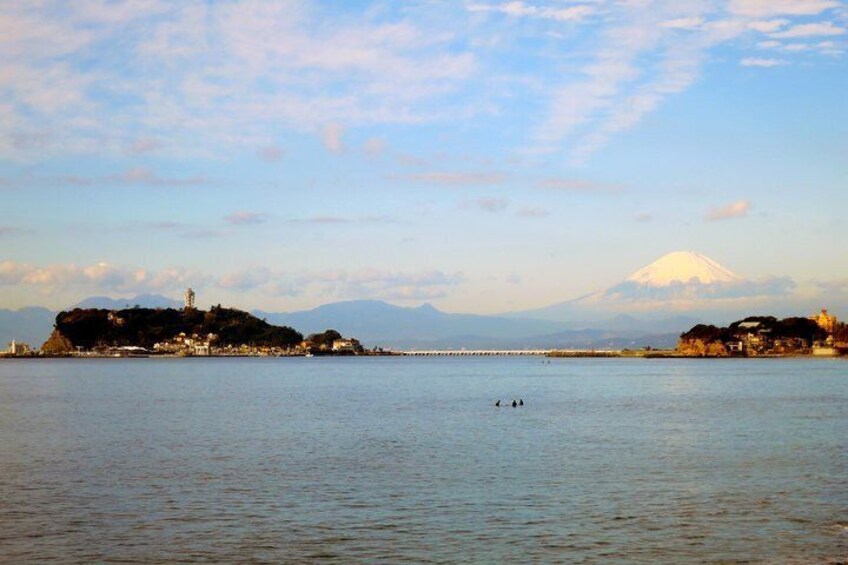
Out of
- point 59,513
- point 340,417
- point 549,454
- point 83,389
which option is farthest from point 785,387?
point 59,513

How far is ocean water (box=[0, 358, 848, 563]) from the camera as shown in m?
27.6

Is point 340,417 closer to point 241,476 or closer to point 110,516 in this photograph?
point 241,476

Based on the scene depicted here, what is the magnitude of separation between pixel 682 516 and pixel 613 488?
5789 millimetres

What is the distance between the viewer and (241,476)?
41125mm

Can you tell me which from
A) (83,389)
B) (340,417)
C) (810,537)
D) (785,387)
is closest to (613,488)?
(810,537)

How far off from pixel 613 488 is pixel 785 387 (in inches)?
3714

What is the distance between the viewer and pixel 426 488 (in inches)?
1476

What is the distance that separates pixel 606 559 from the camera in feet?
85.5

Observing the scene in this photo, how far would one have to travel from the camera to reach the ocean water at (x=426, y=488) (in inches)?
1085

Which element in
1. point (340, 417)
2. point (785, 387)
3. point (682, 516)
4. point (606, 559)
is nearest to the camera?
point (606, 559)

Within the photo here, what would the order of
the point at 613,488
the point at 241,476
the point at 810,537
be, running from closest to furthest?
the point at 810,537 < the point at 613,488 < the point at 241,476

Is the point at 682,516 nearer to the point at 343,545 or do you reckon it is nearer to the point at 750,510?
the point at 750,510

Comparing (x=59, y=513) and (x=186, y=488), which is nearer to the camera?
(x=59, y=513)

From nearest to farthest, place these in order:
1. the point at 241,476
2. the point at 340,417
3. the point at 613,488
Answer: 1. the point at 613,488
2. the point at 241,476
3. the point at 340,417
